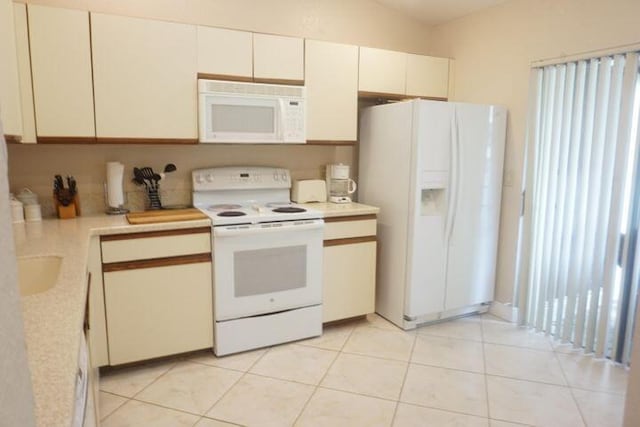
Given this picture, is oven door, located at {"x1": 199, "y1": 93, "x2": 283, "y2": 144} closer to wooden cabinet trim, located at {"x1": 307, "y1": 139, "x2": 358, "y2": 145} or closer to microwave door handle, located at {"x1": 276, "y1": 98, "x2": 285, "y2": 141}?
microwave door handle, located at {"x1": 276, "y1": 98, "x2": 285, "y2": 141}

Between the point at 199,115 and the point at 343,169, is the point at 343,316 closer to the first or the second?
the point at 343,169

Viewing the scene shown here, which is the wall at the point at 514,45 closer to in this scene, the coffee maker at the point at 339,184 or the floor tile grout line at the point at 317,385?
the coffee maker at the point at 339,184

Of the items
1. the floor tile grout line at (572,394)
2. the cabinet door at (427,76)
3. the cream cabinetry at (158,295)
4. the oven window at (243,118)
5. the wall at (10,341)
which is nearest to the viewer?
the wall at (10,341)

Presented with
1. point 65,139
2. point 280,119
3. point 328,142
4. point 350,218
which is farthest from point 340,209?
point 65,139

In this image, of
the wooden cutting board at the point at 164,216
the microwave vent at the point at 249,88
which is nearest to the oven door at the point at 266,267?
the wooden cutting board at the point at 164,216

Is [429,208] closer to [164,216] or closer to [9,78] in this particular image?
[164,216]

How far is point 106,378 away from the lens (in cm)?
248

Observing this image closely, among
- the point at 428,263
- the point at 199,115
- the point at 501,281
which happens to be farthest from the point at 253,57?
the point at 501,281

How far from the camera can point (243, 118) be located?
2.81m

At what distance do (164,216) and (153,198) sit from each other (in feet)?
1.21

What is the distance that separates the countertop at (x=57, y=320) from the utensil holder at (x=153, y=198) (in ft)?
1.91

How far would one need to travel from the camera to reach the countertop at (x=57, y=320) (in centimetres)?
74

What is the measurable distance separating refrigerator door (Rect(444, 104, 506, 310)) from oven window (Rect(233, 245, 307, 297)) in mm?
1152

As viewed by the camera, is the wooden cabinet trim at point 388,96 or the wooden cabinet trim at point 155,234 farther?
the wooden cabinet trim at point 388,96
